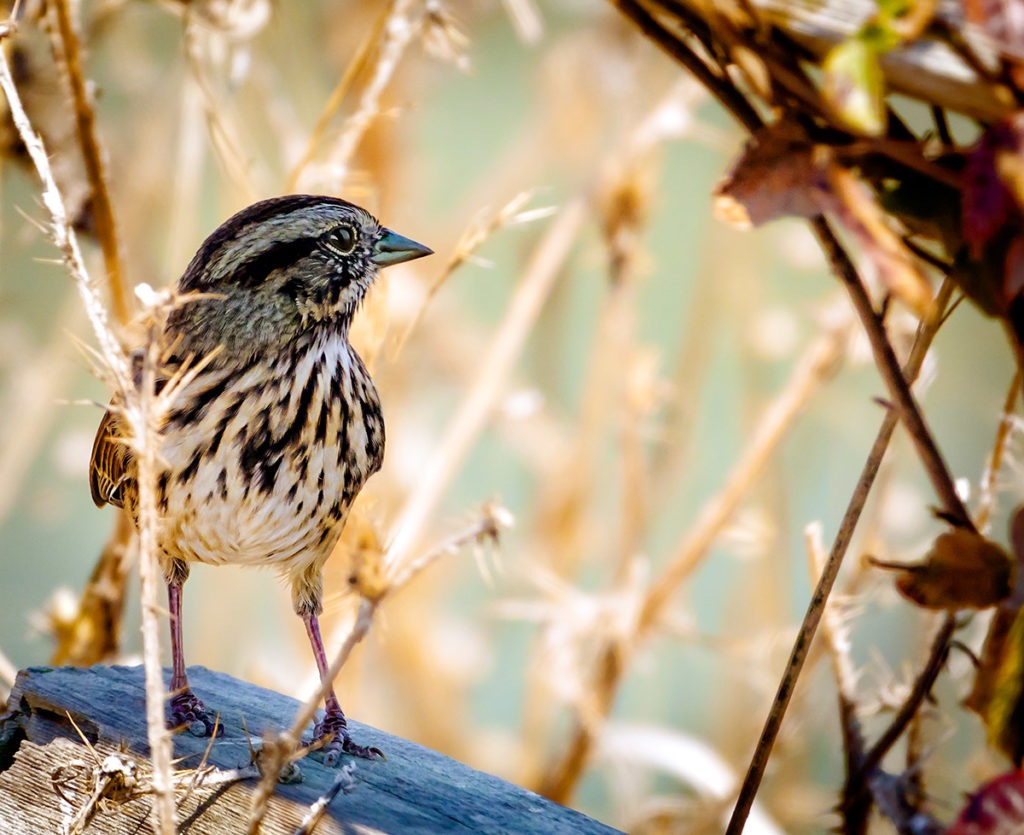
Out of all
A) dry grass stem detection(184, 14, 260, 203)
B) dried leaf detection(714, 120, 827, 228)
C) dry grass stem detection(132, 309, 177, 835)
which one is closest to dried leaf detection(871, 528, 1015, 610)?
dried leaf detection(714, 120, 827, 228)

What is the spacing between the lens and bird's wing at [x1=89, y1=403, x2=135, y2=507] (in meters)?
1.45

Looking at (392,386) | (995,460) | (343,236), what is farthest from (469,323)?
(995,460)

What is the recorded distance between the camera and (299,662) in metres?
3.46

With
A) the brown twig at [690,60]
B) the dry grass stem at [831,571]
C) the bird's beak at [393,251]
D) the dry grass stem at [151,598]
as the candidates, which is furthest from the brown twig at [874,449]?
the bird's beak at [393,251]

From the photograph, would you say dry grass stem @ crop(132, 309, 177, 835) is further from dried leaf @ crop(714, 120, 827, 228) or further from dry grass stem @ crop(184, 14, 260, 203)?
dry grass stem @ crop(184, 14, 260, 203)

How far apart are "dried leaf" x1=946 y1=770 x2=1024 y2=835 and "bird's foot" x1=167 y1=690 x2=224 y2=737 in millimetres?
911

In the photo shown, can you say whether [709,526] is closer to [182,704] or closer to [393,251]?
[393,251]

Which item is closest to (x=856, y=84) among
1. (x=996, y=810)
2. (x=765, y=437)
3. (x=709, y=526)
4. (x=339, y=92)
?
(x=996, y=810)

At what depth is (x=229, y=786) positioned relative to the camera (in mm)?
1245

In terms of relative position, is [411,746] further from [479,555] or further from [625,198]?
[625,198]

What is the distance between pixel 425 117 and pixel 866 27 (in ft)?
12.0

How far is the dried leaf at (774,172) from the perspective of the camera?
0.87m

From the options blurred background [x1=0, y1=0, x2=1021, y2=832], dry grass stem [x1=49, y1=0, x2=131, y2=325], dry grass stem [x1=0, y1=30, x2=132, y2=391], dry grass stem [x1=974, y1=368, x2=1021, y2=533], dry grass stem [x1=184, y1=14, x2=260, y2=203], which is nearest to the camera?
dry grass stem [x1=0, y1=30, x2=132, y2=391]

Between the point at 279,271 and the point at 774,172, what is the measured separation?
28.8 inches
